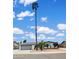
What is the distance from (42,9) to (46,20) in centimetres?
17

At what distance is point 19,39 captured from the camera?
212cm

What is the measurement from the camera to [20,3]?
7.14 ft

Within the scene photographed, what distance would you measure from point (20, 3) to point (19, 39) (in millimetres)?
521
